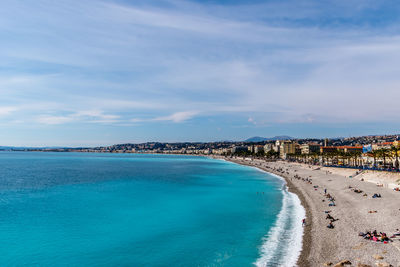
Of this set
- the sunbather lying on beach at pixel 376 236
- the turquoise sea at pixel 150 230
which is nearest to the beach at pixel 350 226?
the sunbather lying on beach at pixel 376 236

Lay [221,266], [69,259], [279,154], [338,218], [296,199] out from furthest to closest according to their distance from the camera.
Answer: [279,154]
[296,199]
[338,218]
[69,259]
[221,266]

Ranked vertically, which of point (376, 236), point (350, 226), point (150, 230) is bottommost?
point (150, 230)

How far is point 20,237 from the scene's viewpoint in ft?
84.0

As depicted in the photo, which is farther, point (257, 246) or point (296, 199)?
point (296, 199)

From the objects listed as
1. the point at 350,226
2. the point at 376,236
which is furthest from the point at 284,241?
the point at 350,226

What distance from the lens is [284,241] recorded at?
913 inches

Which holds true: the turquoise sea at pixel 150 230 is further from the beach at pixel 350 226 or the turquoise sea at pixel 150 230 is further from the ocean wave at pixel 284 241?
the beach at pixel 350 226

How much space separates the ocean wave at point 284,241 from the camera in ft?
63.7

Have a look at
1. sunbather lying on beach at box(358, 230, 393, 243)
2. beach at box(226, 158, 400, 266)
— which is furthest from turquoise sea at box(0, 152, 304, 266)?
sunbather lying on beach at box(358, 230, 393, 243)

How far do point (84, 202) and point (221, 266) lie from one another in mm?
29148

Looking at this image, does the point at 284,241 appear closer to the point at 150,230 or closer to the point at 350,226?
the point at 350,226

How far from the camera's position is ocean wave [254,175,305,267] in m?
19.4

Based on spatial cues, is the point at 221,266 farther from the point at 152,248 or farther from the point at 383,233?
the point at 383,233

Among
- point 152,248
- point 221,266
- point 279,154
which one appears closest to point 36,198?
point 152,248
